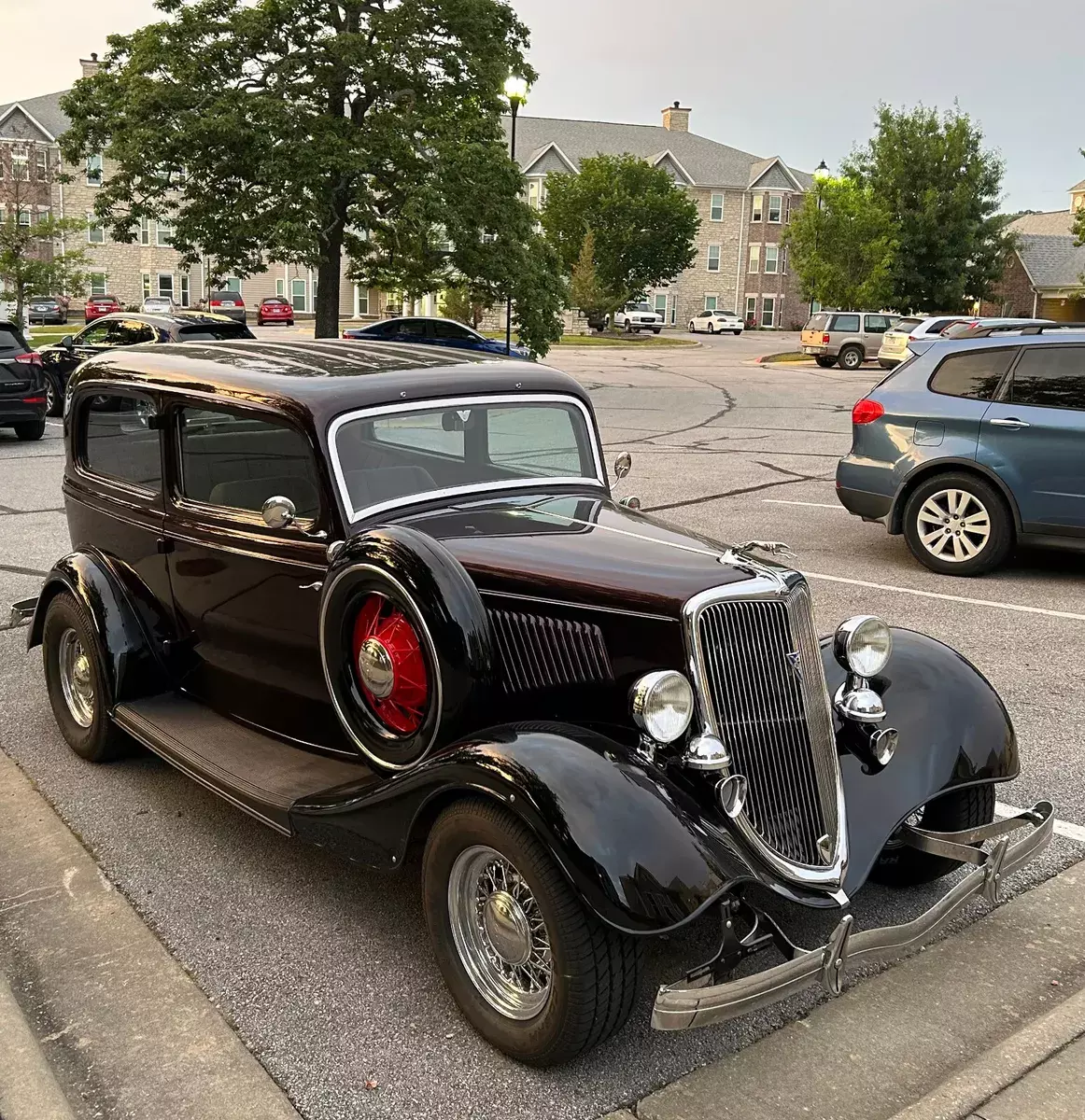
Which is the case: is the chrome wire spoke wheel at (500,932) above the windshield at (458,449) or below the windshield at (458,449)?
below

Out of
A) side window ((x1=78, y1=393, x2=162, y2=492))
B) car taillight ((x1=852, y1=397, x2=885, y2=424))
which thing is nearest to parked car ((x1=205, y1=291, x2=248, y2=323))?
car taillight ((x1=852, y1=397, x2=885, y2=424))

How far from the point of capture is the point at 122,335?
56.5 ft

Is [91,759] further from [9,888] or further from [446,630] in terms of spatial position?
[446,630]

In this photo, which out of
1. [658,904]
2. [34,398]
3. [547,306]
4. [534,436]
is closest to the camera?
[658,904]

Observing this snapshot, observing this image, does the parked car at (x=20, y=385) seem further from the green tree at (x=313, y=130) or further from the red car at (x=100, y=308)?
the red car at (x=100, y=308)

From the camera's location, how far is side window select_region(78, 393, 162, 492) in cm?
483

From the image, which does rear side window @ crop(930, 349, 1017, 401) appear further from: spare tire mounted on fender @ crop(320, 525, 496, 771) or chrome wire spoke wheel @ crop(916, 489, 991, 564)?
spare tire mounted on fender @ crop(320, 525, 496, 771)

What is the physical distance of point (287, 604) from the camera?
4.11m

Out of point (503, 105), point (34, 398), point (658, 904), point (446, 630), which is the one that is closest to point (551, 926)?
point (658, 904)

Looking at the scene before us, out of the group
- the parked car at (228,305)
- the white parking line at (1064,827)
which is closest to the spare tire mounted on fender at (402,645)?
the white parking line at (1064,827)

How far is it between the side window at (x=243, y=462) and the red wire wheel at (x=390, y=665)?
21.5 inches

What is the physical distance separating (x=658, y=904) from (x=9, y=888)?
98.2 inches

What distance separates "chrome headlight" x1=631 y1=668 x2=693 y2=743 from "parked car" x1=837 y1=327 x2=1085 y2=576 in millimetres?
5754

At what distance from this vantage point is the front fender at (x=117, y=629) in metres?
4.64
